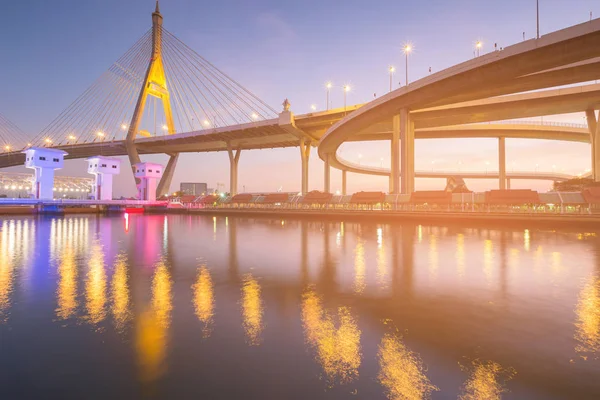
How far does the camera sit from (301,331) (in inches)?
122

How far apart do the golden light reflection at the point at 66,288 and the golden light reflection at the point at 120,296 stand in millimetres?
452

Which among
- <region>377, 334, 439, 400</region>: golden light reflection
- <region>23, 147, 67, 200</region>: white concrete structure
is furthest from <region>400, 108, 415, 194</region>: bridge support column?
<region>23, 147, 67, 200</region>: white concrete structure

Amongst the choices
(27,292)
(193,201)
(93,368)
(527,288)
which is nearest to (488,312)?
(527,288)

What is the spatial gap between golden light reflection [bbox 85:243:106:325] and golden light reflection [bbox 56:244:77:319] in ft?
0.54

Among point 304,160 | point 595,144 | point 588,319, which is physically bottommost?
point 588,319

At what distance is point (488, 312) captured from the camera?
12.0ft

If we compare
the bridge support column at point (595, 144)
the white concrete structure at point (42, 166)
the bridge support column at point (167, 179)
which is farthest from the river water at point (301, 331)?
the bridge support column at point (167, 179)

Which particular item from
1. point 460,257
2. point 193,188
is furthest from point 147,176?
point 193,188

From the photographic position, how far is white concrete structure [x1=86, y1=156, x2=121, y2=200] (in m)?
37.3

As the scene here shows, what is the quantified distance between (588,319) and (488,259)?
360cm

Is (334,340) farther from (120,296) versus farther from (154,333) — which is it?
(120,296)

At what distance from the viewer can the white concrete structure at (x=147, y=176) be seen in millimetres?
39719

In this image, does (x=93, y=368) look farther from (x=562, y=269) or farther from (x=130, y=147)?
(x=130, y=147)

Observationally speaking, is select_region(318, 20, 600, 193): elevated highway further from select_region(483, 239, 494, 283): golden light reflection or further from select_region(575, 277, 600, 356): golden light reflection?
select_region(575, 277, 600, 356): golden light reflection
